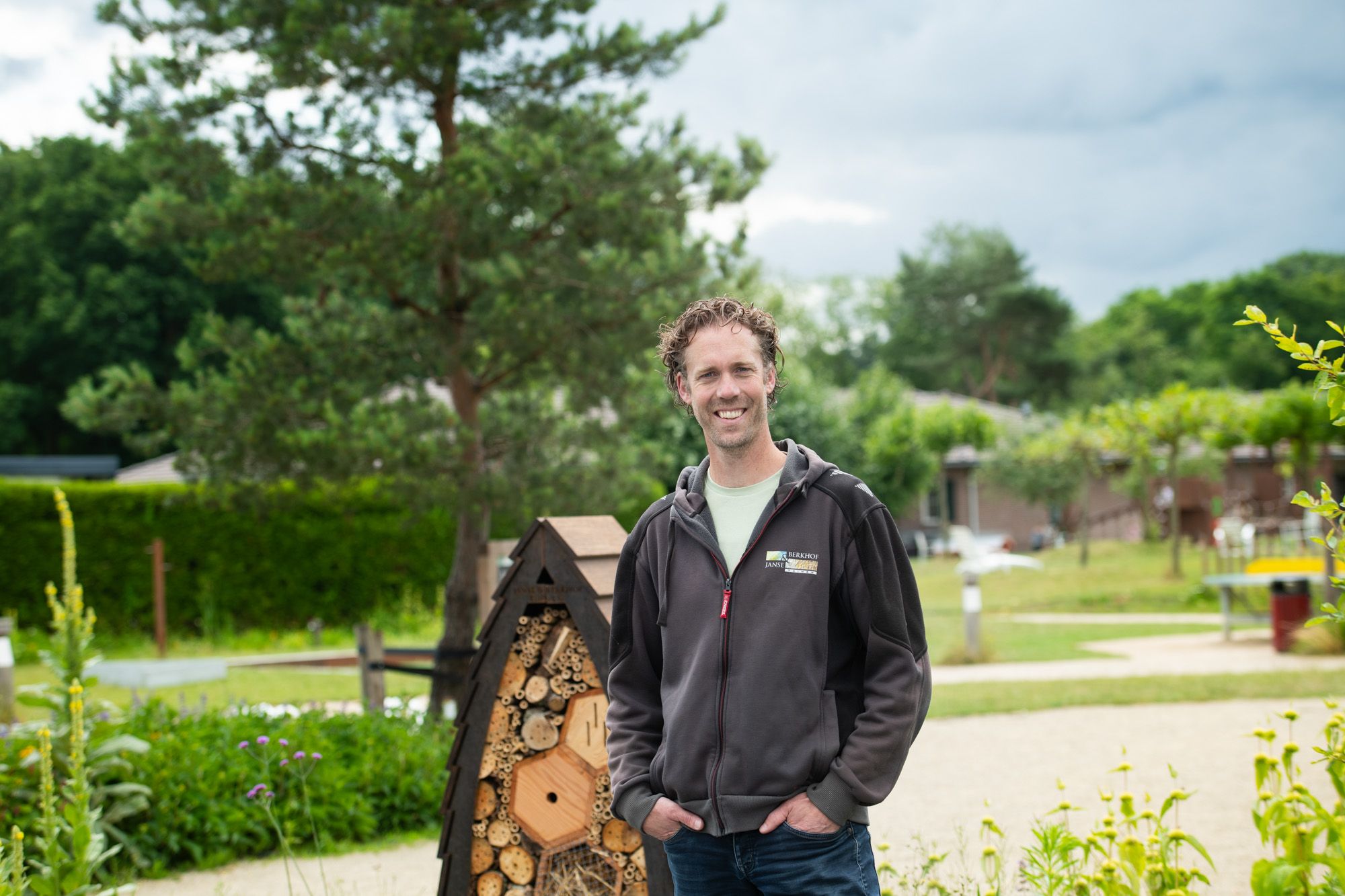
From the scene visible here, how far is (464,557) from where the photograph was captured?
889 centimetres

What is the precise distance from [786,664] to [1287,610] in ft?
38.1

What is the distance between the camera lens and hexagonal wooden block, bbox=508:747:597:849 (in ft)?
11.9

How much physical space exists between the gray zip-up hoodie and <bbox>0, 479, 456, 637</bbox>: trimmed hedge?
44.1 ft

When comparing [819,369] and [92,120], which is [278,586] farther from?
[819,369]

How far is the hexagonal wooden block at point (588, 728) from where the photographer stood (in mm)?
3643

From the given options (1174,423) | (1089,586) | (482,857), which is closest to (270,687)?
(482,857)

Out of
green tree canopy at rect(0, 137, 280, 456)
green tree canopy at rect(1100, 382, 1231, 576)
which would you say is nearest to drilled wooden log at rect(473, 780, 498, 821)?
green tree canopy at rect(1100, 382, 1231, 576)

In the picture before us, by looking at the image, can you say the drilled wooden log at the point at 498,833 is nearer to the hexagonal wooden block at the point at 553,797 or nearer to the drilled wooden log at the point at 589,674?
the hexagonal wooden block at the point at 553,797

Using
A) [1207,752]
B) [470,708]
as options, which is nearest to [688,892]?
[470,708]

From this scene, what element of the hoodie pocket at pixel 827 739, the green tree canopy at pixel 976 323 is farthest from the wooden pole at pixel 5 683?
the green tree canopy at pixel 976 323

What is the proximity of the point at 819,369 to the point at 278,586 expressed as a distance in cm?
4033

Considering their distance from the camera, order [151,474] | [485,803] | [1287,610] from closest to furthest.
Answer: [485,803] → [1287,610] → [151,474]

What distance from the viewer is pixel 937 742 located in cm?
794

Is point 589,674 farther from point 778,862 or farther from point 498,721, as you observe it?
point 778,862
